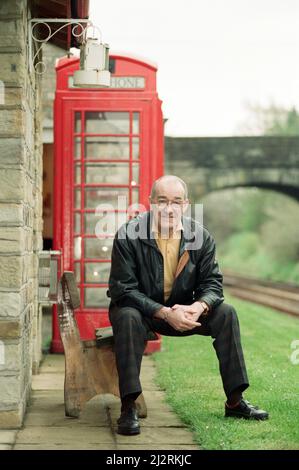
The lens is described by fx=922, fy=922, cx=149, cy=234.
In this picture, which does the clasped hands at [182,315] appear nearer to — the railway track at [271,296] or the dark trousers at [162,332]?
the dark trousers at [162,332]

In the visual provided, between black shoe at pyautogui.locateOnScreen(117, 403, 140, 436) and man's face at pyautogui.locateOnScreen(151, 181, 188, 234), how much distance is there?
1103 millimetres

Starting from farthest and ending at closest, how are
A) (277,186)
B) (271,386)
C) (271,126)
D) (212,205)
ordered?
(212,205) → (271,126) → (277,186) → (271,386)

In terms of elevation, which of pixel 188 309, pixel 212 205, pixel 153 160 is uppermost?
pixel 153 160

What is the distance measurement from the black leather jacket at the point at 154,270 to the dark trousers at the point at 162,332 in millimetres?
109

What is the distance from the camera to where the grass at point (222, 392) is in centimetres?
472

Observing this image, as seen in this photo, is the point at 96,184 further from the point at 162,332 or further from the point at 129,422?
the point at 129,422

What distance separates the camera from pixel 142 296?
5297 mm

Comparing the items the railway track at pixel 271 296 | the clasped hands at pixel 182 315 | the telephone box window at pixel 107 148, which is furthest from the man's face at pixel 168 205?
the railway track at pixel 271 296

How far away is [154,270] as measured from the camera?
5426 millimetres

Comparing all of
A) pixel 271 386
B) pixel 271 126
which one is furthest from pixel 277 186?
pixel 271 386

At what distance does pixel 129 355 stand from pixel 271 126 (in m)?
46.2

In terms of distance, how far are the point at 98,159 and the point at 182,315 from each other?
11.4 ft

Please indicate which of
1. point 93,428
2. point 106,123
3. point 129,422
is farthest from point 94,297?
point 129,422

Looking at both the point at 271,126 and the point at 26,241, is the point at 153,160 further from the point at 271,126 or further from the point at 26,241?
the point at 271,126
